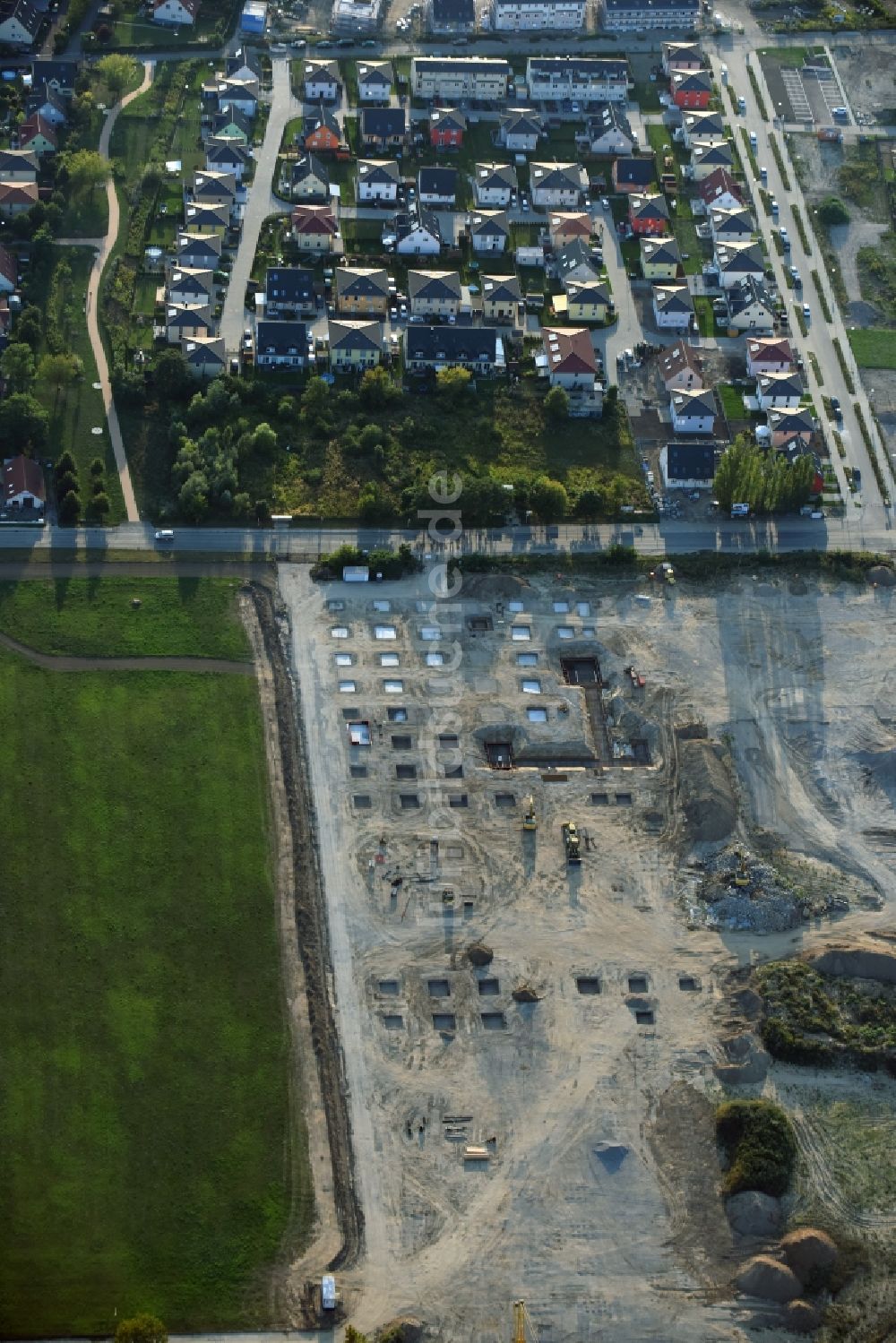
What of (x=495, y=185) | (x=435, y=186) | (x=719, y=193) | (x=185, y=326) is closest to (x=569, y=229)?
(x=495, y=185)

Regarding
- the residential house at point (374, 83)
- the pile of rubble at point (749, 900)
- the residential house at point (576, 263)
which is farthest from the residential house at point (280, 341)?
the pile of rubble at point (749, 900)

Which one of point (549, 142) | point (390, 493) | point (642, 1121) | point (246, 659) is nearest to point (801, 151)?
point (549, 142)

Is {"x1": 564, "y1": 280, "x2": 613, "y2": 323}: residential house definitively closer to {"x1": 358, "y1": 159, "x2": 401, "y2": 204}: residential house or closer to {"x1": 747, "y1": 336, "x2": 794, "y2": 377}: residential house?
{"x1": 747, "y1": 336, "x2": 794, "y2": 377}: residential house

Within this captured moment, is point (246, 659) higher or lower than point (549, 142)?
lower

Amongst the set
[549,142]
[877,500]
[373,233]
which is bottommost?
[877,500]

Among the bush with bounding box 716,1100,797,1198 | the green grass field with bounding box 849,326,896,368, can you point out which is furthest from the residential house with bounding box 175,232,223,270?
the bush with bounding box 716,1100,797,1198

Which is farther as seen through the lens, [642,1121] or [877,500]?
[877,500]

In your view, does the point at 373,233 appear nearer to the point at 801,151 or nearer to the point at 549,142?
the point at 549,142

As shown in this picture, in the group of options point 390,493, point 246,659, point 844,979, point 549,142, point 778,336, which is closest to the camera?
point 844,979

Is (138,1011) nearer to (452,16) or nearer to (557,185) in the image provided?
(557,185)
